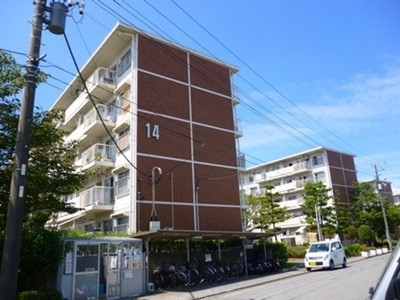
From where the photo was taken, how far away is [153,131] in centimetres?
2264

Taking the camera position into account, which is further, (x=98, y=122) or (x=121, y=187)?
(x=98, y=122)

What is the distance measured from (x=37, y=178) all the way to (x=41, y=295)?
3744 mm

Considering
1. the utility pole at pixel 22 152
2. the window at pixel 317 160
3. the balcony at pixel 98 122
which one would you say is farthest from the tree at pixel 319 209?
the utility pole at pixel 22 152

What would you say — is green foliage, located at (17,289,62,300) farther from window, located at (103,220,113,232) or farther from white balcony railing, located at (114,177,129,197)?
window, located at (103,220,113,232)

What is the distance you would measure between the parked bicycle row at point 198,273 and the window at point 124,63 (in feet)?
45.5

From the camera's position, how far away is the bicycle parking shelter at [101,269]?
1238cm

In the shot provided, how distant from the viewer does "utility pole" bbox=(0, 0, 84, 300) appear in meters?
6.06

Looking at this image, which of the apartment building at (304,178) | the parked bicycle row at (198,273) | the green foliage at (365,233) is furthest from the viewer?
the apartment building at (304,178)

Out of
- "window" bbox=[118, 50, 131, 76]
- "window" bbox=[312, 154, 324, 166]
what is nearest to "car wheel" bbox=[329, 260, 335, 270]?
"window" bbox=[118, 50, 131, 76]

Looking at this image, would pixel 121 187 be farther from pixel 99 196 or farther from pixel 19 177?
pixel 19 177

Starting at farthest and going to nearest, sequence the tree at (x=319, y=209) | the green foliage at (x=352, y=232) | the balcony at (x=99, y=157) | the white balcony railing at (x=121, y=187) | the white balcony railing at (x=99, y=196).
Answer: the green foliage at (x=352, y=232) → the tree at (x=319, y=209) → the balcony at (x=99, y=157) → the white balcony railing at (x=99, y=196) → the white balcony railing at (x=121, y=187)

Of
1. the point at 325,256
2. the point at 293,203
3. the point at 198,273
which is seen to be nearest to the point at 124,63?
the point at 198,273

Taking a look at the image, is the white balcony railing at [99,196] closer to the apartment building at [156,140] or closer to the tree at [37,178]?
the apartment building at [156,140]

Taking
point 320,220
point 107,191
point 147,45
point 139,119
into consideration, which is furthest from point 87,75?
point 320,220
